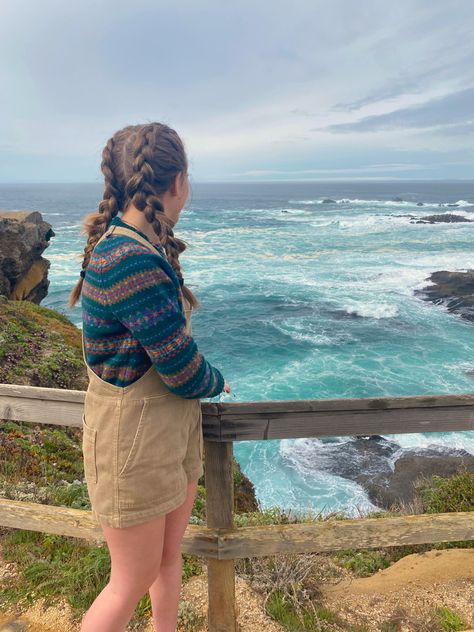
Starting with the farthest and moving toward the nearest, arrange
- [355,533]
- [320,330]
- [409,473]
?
[320,330] < [409,473] < [355,533]

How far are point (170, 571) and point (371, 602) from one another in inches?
64.2

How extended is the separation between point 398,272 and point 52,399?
3403cm

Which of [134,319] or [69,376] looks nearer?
[134,319]

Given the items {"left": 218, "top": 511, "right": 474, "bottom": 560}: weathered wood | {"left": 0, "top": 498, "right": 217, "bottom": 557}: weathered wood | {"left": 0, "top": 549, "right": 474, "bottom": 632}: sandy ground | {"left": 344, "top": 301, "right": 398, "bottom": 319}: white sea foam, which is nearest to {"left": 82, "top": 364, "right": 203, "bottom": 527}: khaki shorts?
{"left": 0, "top": 498, "right": 217, "bottom": 557}: weathered wood

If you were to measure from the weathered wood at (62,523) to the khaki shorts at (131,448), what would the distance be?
0.76m

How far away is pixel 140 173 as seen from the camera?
1.76m

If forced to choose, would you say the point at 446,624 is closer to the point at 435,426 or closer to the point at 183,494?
the point at 435,426

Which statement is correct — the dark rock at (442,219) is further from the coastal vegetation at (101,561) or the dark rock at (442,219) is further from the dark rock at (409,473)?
the coastal vegetation at (101,561)

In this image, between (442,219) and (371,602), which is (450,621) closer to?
(371,602)

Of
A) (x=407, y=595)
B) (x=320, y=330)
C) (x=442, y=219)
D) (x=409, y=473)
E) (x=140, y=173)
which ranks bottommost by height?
(x=409, y=473)

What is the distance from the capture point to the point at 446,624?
9.40 feet

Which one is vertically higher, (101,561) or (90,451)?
(90,451)

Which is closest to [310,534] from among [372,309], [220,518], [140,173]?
[220,518]

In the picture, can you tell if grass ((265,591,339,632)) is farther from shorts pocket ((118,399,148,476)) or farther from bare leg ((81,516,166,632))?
shorts pocket ((118,399,148,476))
